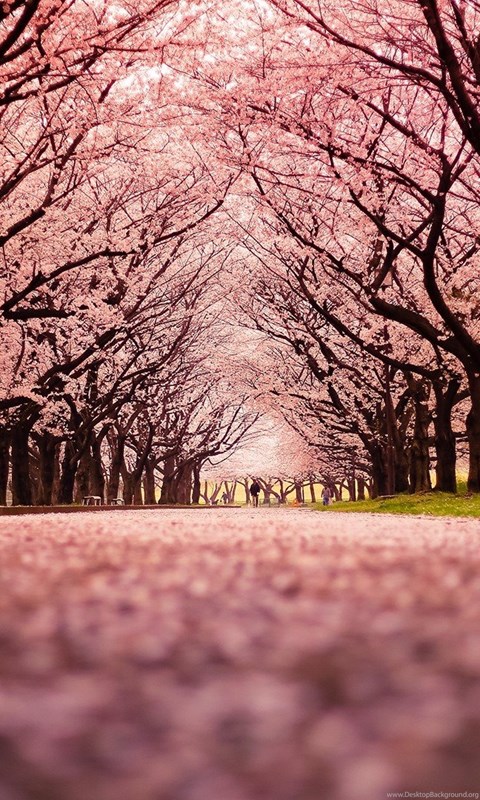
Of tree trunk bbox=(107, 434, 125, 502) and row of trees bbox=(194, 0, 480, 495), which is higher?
row of trees bbox=(194, 0, 480, 495)

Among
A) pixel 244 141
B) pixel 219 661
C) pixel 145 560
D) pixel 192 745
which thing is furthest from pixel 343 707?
pixel 244 141

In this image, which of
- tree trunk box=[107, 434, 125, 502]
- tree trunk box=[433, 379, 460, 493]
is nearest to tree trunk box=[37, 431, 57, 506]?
tree trunk box=[107, 434, 125, 502]

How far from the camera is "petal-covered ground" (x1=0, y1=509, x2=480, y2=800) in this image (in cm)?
139

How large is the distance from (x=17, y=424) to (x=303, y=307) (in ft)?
48.5

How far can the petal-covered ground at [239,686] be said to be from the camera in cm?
139

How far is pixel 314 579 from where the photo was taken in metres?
3.89

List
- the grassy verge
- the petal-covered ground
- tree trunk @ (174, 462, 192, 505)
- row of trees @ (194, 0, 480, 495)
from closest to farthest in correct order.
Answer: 1. the petal-covered ground
2. row of trees @ (194, 0, 480, 495)
3. the grassy verge
4. tree trunk @ (174, 462, 192, 505)

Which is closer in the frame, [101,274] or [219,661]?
[219,661]

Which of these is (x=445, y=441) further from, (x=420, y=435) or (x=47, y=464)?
(x=47, y=464)

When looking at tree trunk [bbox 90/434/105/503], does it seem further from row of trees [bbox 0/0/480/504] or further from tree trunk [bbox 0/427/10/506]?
tree trunk [bbox 0/427/10/506]

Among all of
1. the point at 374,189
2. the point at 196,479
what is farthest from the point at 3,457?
the point at 196,479

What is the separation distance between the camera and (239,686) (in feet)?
6.30

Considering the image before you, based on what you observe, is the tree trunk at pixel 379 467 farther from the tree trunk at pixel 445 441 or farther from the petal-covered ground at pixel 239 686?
the petal-covered ground at pixel 239 686

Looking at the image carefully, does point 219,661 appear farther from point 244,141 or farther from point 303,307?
point 303,307
